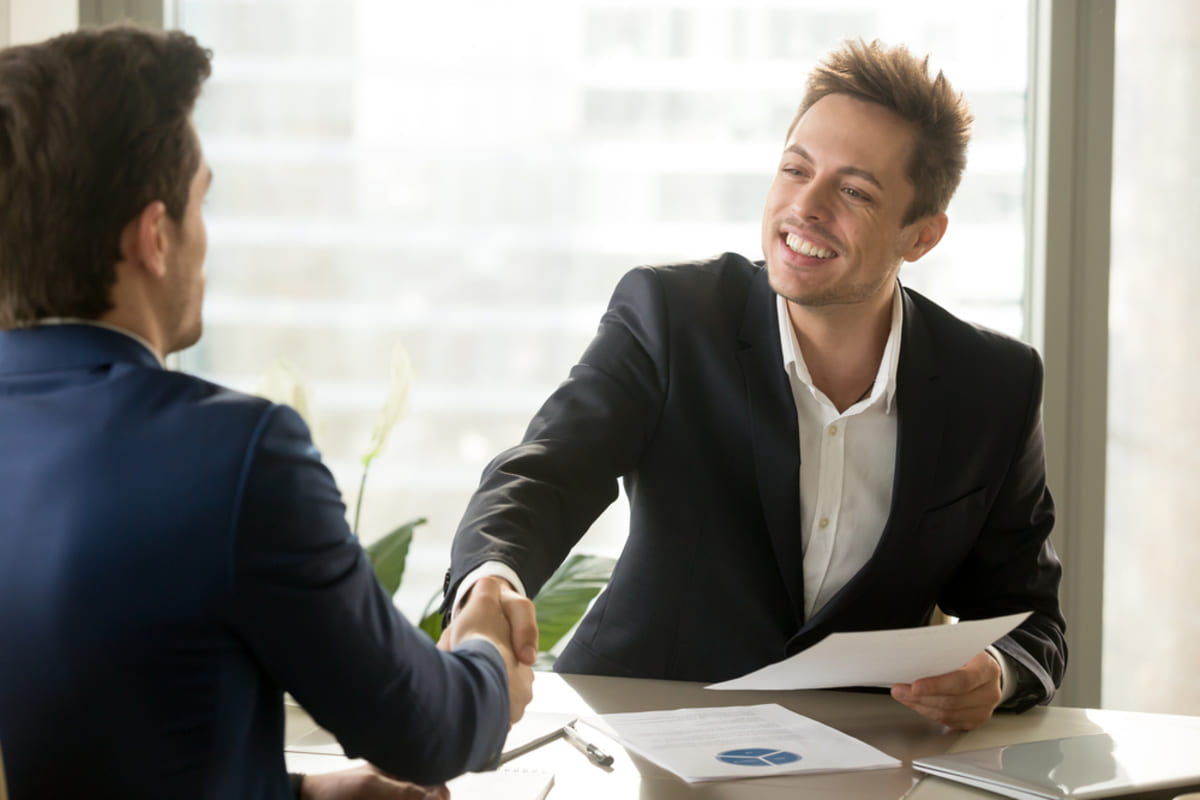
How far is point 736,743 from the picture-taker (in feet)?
4.06

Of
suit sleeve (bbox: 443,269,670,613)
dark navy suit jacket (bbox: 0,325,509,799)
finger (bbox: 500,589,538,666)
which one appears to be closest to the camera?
dark navy suit jacket (bbox: 0,325,509,799)

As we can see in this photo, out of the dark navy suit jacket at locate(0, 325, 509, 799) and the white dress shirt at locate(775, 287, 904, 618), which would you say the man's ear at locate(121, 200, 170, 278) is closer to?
the dark navy suit jacket at locate(0, 325, 509, 799)

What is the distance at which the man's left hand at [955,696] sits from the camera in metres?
1.35

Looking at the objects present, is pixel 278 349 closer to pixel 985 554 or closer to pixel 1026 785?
pixel 985 554

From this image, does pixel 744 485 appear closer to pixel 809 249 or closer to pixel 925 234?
pixel 809 249

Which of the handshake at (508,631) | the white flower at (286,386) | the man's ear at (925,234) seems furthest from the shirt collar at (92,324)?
the white flower at (286,386)

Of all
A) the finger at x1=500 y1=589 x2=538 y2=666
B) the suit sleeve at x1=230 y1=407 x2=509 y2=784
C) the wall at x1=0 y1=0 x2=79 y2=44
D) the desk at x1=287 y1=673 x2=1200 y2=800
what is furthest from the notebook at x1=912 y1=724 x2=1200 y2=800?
the wall at x1=0 y1=0 x2=79 y2=44

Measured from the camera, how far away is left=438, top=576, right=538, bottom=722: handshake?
46.9 inches

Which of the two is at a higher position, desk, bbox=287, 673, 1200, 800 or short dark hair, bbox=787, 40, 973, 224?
short dark hair, bbox=787, 40, 973, 224

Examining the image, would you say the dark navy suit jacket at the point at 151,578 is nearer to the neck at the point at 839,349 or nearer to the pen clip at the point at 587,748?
the pen clip at the point at 587,748

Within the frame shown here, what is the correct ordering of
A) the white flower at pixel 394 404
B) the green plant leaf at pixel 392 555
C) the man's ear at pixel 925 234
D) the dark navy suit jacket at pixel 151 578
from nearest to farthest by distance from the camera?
the dark navy suit jacket at pixel 151 578
the man's ear at pixel 925 234
the white flower at pixel 394 404
the green plant leaf at pixel 392 555

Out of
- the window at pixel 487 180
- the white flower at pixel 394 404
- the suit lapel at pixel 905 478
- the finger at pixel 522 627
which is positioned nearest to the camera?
the finger at pixel 522 627

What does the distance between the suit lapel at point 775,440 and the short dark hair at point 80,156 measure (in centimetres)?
114

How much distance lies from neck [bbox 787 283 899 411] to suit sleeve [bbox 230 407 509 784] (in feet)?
3.86
